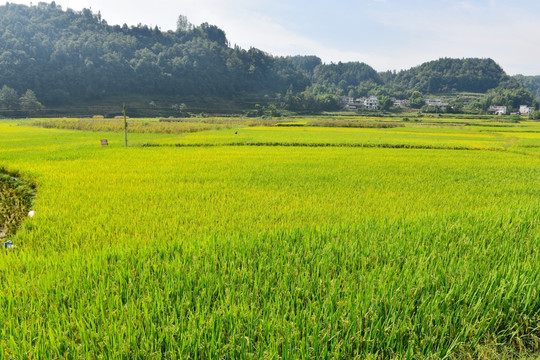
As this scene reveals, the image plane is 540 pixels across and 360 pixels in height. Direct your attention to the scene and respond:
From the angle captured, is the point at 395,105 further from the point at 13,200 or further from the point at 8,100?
the point at 13,200

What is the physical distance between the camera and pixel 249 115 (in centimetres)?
8231

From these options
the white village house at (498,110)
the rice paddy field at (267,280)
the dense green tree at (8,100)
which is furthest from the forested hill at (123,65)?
the rice paddy field at (267,280)

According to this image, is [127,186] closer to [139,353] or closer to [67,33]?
[139,353]

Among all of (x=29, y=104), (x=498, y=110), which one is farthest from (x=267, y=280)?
(x=498, y=110)

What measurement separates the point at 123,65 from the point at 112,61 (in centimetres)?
333

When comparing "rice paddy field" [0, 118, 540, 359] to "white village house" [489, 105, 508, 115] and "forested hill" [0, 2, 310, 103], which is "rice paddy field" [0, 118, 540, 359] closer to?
"forested hill" [0, 2, 310, 103]

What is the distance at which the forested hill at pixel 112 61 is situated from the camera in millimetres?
87000

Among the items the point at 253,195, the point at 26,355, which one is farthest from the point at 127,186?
the point at 26,355

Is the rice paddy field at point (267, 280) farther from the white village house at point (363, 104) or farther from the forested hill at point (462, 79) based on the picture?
the forested hill at point (462, 79)

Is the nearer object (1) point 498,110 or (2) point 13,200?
(2) point 13,200

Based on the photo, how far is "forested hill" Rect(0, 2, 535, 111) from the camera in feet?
280

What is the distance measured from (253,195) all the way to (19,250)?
13.8 feet

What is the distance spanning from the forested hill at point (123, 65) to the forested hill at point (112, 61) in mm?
239

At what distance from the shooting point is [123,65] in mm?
102938
